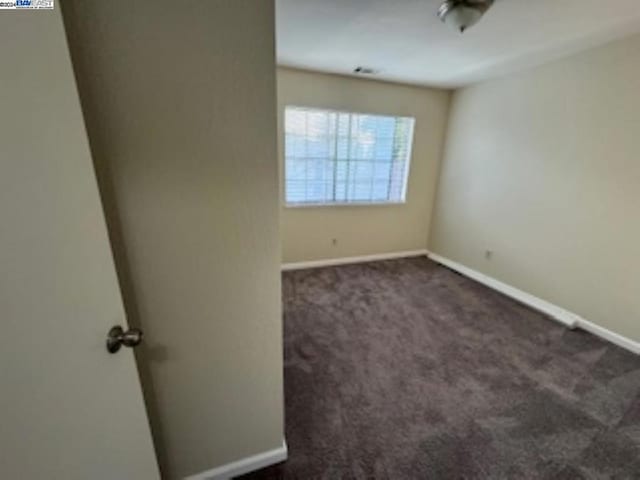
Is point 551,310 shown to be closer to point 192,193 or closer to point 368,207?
point 368,207

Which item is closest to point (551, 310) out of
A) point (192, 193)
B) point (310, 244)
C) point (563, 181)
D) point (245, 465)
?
point (563, 181)

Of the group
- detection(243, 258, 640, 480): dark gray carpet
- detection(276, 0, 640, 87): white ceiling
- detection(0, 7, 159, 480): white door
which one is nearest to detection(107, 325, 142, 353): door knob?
detection(0, 7, 159, 480): white door

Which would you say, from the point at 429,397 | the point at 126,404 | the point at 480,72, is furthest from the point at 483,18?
the point at 126,404

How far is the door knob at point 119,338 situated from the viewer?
2.44ft

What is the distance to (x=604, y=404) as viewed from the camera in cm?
178

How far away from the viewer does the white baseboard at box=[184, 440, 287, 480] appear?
4.23 ft

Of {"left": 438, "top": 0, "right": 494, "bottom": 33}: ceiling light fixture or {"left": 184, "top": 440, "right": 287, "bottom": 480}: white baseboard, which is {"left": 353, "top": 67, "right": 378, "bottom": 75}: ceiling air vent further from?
{"left": 184, "top": 440, "right": 287, "bottom": 480}: white baseboard

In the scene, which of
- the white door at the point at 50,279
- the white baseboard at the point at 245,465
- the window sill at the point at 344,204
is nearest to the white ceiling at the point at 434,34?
the window sill at the point at 344,204

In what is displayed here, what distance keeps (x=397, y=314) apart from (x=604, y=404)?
1.43 meters

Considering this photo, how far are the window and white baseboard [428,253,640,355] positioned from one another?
4.62 ft

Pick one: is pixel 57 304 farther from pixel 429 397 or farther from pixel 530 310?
pixel 530 310

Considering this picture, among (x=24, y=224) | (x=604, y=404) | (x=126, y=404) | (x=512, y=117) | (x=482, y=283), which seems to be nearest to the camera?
(x=24, y=224)

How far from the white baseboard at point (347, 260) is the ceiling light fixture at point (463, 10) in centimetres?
283

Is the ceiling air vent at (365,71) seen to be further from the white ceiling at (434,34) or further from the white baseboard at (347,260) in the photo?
the white baseboard at (347,260)
